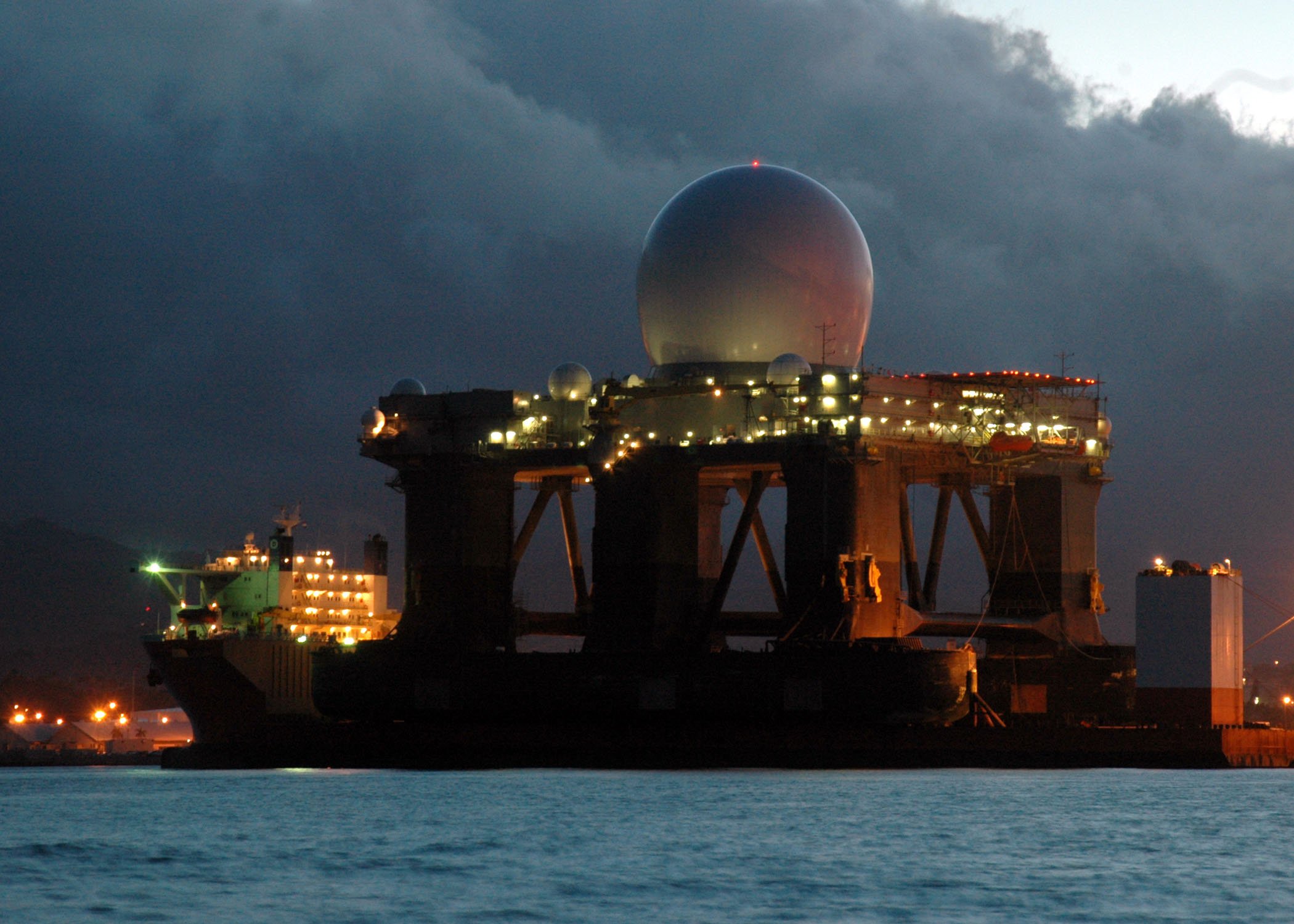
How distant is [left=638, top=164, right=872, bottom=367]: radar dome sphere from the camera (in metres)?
88.6

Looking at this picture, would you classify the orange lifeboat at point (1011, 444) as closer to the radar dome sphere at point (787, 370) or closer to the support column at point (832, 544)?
the support column at point (832, 544)

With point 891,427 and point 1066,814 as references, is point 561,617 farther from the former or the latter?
point 1066,814

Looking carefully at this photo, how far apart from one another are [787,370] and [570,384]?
11190 millimetres

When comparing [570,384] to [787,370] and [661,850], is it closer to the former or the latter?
[787,370]

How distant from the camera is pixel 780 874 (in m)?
51.0

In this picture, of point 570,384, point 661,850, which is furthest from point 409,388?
point 661,850

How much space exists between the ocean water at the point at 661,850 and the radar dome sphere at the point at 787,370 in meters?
14.2

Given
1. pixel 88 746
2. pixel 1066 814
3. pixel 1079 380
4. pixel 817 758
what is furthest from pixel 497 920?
pixel 88 746

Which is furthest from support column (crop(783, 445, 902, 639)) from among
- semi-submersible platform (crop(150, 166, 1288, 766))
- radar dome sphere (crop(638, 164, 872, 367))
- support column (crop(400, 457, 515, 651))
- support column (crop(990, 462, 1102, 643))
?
support column (crop(400, 457, 515, 651))

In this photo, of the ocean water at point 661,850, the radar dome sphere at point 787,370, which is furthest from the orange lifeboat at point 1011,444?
the ocean water at point 661,850

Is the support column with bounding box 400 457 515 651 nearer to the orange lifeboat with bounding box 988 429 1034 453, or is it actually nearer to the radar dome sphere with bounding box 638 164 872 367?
the radar dome sphere with bounding box 638 164 872 367

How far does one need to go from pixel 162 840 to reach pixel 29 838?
3789mm

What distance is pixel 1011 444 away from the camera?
8519 centimetres

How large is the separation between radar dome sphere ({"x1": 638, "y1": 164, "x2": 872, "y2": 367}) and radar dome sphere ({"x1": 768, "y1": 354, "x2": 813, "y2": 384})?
3.05m
